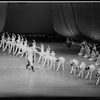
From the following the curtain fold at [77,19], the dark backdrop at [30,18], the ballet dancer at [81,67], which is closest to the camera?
the ballet dancer at [81,67]

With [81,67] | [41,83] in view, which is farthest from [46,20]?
[41,83]

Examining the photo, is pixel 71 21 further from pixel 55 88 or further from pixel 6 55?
pixel 55 88

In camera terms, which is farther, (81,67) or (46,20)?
(46,20)

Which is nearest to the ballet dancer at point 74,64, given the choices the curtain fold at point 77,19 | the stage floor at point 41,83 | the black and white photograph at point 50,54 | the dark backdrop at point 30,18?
the black and white photograph at point 50,54

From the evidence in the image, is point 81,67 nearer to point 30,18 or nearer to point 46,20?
point 46,20

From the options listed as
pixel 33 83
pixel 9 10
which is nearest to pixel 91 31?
pixel 33 83

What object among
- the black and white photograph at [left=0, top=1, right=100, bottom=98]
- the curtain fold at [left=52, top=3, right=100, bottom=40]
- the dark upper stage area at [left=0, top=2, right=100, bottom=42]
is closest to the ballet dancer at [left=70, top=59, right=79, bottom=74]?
the black and white photograph at [left=0, top=1, right=100, bottom=98]

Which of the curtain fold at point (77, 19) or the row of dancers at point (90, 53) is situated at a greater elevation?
the curtain fold at point (77, 19)

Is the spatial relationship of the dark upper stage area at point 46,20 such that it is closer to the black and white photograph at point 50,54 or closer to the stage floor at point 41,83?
the black and white photograph at point 50,54

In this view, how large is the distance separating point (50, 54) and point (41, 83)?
1.67 metres

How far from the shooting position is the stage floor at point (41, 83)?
5289 millimetres

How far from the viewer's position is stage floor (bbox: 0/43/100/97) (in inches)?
208

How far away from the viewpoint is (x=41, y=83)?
606 centimetres

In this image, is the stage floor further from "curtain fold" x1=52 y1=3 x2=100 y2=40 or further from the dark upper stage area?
the dark upper stage area
